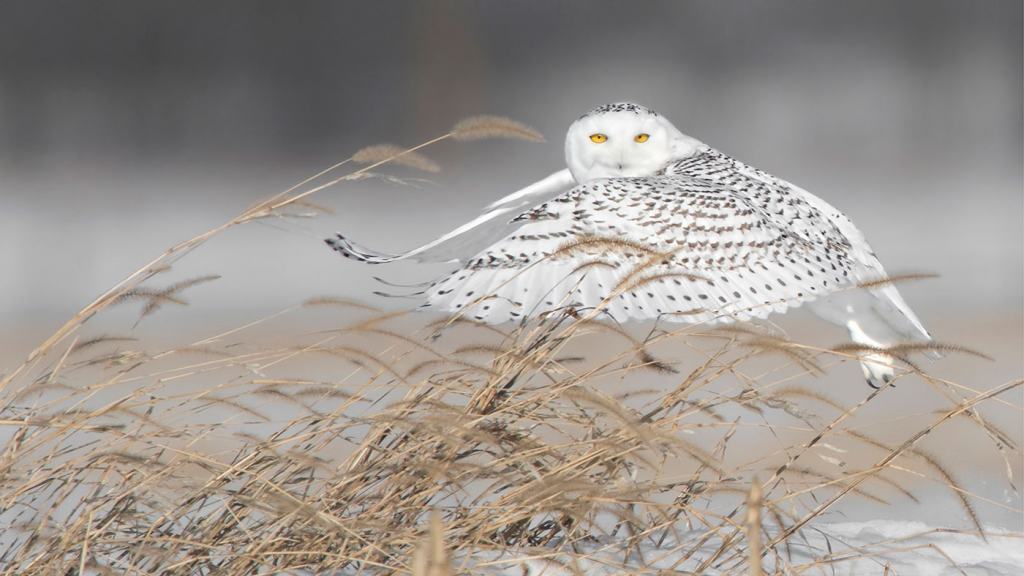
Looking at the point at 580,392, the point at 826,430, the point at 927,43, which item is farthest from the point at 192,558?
the point at 927,43

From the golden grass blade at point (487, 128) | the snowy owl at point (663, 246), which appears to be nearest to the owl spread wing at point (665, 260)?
the snowy owl at point (663, 246)

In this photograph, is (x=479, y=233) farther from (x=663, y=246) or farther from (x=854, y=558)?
(x=854, y=558)

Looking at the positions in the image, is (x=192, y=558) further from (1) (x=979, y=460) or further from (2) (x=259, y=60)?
(2) (x=259, y=60)

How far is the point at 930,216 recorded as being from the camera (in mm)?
4504

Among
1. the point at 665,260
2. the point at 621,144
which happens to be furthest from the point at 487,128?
the point at 621,144

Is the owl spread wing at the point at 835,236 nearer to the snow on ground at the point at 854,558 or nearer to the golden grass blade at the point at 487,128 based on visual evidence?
the snow on ground at the point at 854,558

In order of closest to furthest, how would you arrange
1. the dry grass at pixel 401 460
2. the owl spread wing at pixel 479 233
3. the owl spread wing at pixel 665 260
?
the dry grass at pixel 401 460 < the owl spread wing at pixel 665 260 < the owl spread wing at pixel 479 233

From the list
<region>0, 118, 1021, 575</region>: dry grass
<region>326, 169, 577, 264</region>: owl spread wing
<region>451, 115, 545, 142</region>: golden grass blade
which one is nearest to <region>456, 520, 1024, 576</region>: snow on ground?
<region>0, 118, 1021, 575</region>: dry grass

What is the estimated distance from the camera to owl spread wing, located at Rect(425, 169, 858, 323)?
4.04 ft

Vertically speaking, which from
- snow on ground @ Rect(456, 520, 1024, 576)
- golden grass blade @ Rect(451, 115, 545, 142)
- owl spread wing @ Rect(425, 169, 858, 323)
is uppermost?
golden grass blade @ Rect(451, 115, 545, 142)

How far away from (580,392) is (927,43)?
4.21 metres

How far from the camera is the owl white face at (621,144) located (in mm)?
1512

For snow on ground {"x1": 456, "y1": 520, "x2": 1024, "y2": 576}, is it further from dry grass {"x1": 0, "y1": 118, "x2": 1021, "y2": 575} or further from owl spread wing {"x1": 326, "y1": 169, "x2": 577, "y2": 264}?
owl spread wing {"x1": 326, "y1": 169, "x2": 577, "y2": 264}

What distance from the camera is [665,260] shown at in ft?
3.93
